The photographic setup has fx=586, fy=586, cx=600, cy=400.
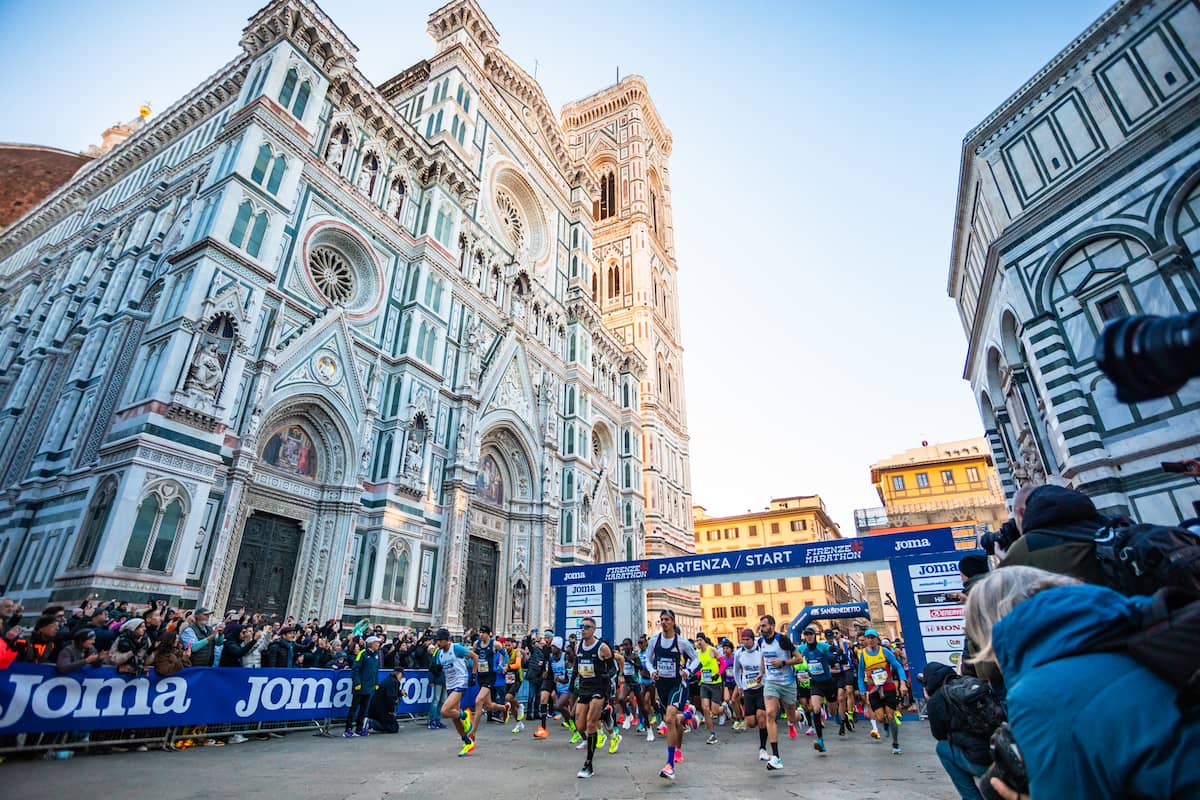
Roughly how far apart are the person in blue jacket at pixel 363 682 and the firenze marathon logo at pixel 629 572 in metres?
9.20

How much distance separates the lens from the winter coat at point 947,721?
3.51 meters

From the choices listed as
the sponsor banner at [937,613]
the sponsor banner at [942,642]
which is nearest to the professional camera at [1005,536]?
the sponsor banner at [937,613]

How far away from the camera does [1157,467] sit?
1119cm

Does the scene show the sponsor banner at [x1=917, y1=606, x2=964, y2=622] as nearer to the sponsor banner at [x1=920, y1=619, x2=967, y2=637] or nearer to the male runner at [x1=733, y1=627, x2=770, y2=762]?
the sponsor banner at [x1=920, y1=619, x2=967, y2=637]

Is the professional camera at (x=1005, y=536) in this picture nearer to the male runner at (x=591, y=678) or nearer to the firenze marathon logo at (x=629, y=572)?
the male runner at (x=591, y=678)

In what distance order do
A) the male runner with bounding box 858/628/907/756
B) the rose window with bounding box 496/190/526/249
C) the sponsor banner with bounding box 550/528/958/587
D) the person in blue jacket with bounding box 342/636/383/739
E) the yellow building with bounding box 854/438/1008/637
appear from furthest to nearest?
the yellow building with bounding box 854/438/1008/637 → the rose window with bounding box 496/190/526/249 → the sponsor banner with bounding box 550/528/958/587 → the person in blue jacket with bounding box 342/636/383/739 → the male runner with bounding box 858/628/907/756

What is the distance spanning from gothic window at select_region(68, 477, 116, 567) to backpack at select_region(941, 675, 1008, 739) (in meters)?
14.4

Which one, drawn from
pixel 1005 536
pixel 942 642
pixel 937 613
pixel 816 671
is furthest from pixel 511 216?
pixel 1005 536

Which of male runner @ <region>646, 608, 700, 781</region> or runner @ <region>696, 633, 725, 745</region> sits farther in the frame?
runner @ <region>696, 633, 725, 745</region>

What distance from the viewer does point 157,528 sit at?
12.2 metres

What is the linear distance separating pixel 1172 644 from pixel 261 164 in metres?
20.1

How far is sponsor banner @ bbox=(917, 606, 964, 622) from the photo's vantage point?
14.2m

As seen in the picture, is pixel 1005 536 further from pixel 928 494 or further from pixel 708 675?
pixel 928 494

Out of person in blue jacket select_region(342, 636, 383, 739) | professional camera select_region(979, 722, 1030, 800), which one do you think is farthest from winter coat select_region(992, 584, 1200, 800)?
person in blue jacket select_region(342, 636, 383, 739)
